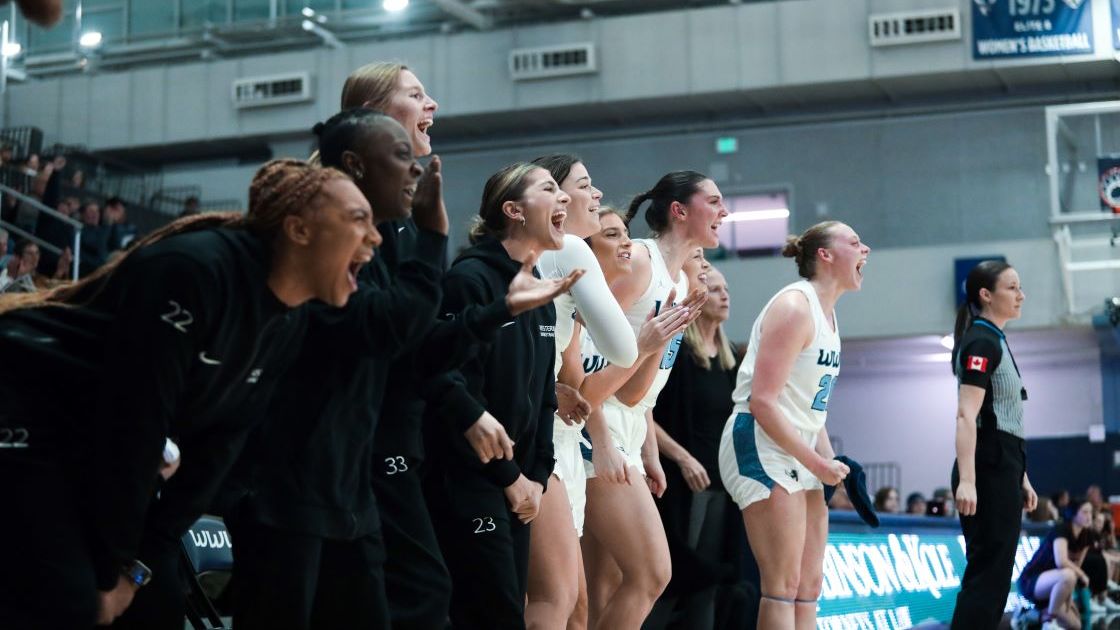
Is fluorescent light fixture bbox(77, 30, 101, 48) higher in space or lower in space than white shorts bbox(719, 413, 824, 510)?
higher

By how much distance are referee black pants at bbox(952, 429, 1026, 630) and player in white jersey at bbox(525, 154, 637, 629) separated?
2270 mm

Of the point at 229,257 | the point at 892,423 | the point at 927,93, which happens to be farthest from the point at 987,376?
the point at 892,423

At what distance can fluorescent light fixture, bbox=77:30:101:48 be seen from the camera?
2200 cm

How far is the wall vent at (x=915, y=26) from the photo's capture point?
18922 mm

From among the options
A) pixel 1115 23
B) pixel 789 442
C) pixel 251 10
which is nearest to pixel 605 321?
pixel 789 442

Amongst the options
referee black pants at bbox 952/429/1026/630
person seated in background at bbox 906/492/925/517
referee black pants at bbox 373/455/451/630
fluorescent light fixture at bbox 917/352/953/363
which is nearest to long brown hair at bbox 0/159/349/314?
referee black pants at bbox 373/455/451/630

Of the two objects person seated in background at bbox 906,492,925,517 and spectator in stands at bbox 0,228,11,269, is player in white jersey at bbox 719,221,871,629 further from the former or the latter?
person seated in background at bbox 906,492,925,517

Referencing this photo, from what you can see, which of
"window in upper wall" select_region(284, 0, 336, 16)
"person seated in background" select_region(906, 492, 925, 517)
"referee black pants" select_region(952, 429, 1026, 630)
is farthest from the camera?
"window in upper wall" select_region(284, 0, 336, 16)

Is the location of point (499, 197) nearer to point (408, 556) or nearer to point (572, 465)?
point (572, 465)

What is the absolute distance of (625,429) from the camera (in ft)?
16.4

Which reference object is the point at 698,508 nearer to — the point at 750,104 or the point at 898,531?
the point at 898,531

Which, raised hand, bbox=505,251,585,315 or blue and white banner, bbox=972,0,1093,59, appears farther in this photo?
blue and white banner, bbox=972,0,1093,59

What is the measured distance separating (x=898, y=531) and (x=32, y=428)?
6658 mm

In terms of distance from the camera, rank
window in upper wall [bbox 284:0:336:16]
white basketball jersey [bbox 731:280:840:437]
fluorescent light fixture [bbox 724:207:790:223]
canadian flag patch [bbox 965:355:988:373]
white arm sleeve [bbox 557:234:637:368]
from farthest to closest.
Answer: window in upper wall [bbox 284:0:336:16], fluorescent light fixture [bbox 724:207:790:223], canadian flag patch [bbox 965:355:988:373], white basketball jersey [bbox 731:280:840:437], white arm sleeve [bbox 557:234:637:368]
